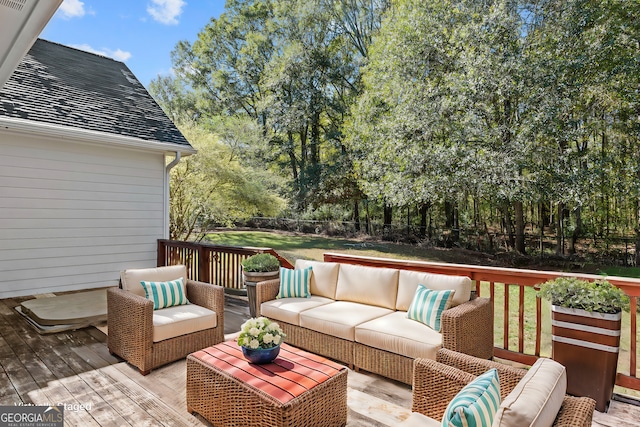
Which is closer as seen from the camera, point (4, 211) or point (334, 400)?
point (334, 400)

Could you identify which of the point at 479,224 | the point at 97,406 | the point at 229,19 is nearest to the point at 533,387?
the point at 97,406

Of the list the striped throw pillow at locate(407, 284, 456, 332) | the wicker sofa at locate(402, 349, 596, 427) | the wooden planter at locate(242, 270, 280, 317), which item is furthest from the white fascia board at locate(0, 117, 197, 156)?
the wicker sofa at locate(402, 349, 596, 427)

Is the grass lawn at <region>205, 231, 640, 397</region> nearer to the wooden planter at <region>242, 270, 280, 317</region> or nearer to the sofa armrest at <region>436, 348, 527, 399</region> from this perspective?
the wooden planter at <region>242, 270, 280, 317</region>

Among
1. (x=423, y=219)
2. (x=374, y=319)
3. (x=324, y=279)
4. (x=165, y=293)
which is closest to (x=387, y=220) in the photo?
(x=423, y=219)

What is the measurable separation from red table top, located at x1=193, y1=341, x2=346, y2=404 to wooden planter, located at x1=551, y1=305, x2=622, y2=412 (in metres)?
1.69

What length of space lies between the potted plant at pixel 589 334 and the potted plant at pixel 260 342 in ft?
6.79

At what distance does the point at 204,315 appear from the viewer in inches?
134

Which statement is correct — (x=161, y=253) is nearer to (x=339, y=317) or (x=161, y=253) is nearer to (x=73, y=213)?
(x=73, y=213)

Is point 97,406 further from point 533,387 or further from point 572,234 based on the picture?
point 572,234

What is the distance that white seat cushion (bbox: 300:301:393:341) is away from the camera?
3135 mm

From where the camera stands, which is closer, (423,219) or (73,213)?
(73,213)

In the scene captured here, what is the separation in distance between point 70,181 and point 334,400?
5692 mm

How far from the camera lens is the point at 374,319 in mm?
3195

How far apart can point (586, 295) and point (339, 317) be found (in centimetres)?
191
